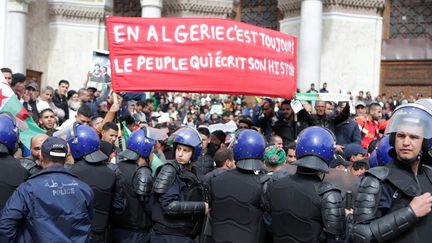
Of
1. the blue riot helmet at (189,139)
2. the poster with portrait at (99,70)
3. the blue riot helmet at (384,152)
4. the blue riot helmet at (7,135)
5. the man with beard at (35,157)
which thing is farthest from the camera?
the poster with portrait at (99,70)

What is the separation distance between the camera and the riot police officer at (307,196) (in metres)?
4.64

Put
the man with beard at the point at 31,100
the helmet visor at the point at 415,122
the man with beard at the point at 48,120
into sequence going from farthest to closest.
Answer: the man with beard at the point at 31,100, the man with beard at the point at 48,120, the helmet visor at the point at 415,122

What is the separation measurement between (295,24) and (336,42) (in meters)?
1.57

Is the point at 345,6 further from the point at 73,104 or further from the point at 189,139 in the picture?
the point at 189,139

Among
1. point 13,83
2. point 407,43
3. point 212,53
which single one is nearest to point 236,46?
point 212,53

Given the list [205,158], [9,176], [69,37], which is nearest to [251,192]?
[9,176]

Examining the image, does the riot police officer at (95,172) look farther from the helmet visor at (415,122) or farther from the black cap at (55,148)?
the helmet visor at (415,122)

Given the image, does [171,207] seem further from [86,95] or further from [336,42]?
[336,42]

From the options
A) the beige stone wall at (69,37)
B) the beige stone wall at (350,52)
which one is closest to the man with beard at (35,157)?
the beige stone wall at (350,52)

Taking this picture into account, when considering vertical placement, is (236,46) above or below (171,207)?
above

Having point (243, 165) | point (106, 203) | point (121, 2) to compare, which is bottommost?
point (106, 203)

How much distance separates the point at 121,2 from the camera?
2569 centimetres

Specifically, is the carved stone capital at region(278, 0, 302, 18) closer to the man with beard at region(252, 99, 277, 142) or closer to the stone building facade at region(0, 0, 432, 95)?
the stone building facade at region(0, 0, 432, 95)

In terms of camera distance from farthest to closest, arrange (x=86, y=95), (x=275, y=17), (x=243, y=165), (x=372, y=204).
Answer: (x=275, y=17), (x=86, y=95), (x=243, y=165), (x=372, y=204)
